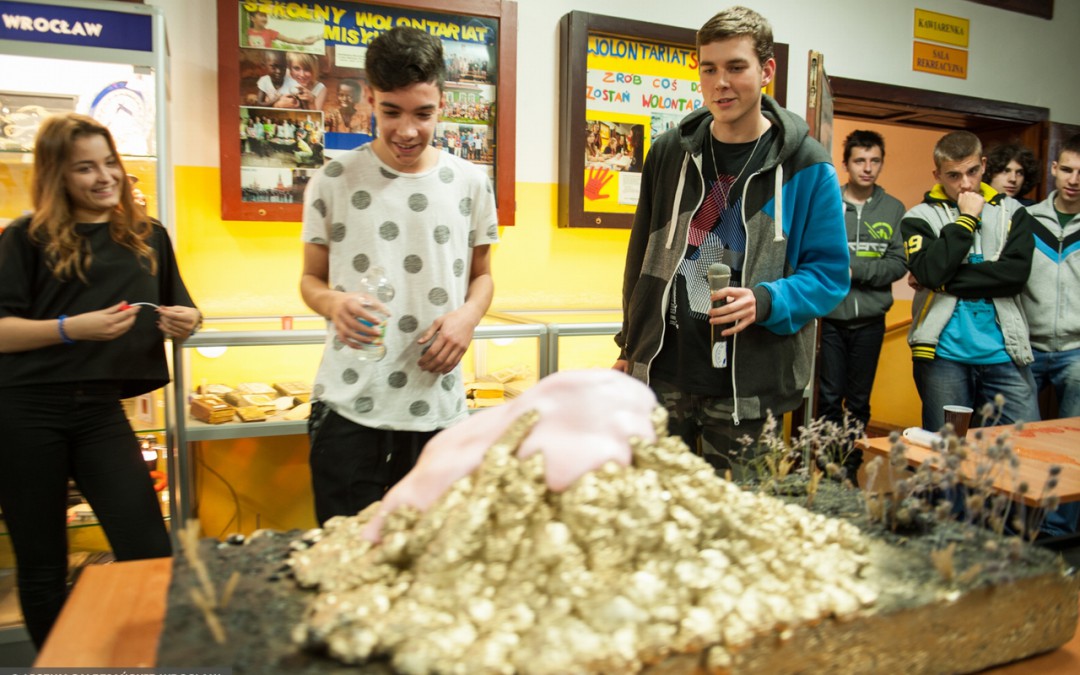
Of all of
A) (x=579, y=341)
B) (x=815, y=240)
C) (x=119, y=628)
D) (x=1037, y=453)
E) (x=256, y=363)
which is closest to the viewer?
(x=119, y=628)

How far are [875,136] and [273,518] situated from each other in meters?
3.81

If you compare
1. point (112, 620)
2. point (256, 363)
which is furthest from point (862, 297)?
point (112, 620)

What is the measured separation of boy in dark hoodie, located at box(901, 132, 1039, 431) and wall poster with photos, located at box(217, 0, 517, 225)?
7.03ft

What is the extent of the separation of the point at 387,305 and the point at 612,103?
8.10 feet

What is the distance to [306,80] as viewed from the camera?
3457mm

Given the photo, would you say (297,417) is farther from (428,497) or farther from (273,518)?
(428,497)

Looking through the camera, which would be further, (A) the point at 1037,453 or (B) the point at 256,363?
(B) the point at 256,363

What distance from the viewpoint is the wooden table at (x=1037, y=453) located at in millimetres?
1961

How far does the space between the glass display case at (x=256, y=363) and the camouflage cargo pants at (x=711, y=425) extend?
0.99 metres


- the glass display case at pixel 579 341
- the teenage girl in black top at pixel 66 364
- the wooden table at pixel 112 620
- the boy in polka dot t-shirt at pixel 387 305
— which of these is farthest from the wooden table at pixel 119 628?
the glass display case at pixel 579 341

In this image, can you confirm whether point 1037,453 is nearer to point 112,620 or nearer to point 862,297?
point 862,297

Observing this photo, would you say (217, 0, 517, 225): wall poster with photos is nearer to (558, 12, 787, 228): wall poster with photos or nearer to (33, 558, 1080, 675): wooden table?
(558, 12, 787, 228): wall poster with photos

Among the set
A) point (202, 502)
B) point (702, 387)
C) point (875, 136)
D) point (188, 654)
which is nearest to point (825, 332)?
point (875, 136)

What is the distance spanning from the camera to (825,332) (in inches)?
174
